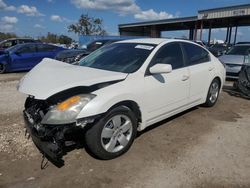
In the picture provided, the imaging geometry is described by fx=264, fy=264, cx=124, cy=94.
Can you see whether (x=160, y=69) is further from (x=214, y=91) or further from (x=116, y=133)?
(x=214, y=91)

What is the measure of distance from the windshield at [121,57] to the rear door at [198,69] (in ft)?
3.51

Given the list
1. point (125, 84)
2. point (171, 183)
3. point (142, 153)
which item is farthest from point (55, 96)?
point (171, 183)

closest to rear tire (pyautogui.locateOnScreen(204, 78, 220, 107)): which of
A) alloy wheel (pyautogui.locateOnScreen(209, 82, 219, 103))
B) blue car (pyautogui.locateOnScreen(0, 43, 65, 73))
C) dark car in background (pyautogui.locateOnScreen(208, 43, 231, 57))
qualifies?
alloy wheel (pyautogui.locateOnScreen(209, 82, 219, 103))

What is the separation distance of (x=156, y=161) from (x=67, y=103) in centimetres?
152

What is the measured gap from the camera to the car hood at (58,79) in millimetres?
3327

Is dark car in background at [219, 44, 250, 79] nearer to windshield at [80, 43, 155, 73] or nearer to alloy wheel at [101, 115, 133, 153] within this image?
windshield at [80, 43, 155, 73]

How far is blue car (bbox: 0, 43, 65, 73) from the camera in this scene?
12.5 meters

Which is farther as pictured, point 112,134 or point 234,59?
point 234,59

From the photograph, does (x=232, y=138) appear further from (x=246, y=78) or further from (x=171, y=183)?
(x=246, y=78)

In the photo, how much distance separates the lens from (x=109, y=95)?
3.52 meters

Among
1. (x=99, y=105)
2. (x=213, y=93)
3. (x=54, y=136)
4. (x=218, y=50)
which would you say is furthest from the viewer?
(x=218, y=50)

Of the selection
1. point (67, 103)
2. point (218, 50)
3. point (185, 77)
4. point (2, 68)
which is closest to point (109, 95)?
point (67, 103)

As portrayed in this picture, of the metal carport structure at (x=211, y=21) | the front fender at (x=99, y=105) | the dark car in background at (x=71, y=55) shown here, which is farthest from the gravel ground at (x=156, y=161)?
the metal carport structure at (x=211, y=21)

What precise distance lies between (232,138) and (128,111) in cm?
209
